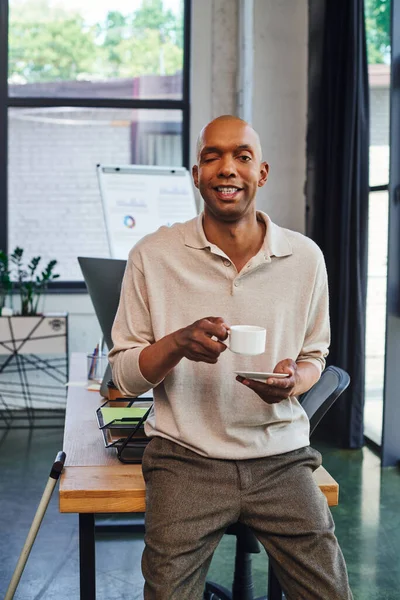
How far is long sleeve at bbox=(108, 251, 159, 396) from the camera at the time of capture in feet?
5.32

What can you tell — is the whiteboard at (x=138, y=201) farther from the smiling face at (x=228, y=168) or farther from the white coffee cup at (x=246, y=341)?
the white coffee cup at (x=246, y=341)

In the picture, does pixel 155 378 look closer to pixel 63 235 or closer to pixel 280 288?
pixel 280 288

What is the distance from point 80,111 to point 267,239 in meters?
3.88

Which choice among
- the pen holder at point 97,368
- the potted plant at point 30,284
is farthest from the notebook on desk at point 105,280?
the potted plant at point 30,284

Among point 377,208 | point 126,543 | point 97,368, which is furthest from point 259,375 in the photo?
point 377,208

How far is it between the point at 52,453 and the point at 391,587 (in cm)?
210

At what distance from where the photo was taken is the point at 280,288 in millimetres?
1646

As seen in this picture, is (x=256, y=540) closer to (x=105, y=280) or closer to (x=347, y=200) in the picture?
(x=105, y=280)

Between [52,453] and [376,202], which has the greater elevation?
[376,202]

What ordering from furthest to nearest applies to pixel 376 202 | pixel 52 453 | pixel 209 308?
pixel 376 202
pixel 52 453
pixel 209 308

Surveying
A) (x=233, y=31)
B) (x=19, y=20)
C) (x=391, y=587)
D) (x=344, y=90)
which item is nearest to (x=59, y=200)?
(x=19, y=20)

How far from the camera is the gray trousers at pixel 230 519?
4.60 ft

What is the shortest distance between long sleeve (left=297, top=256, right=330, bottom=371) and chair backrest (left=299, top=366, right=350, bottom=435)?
179 mm

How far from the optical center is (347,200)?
4.19 meters
